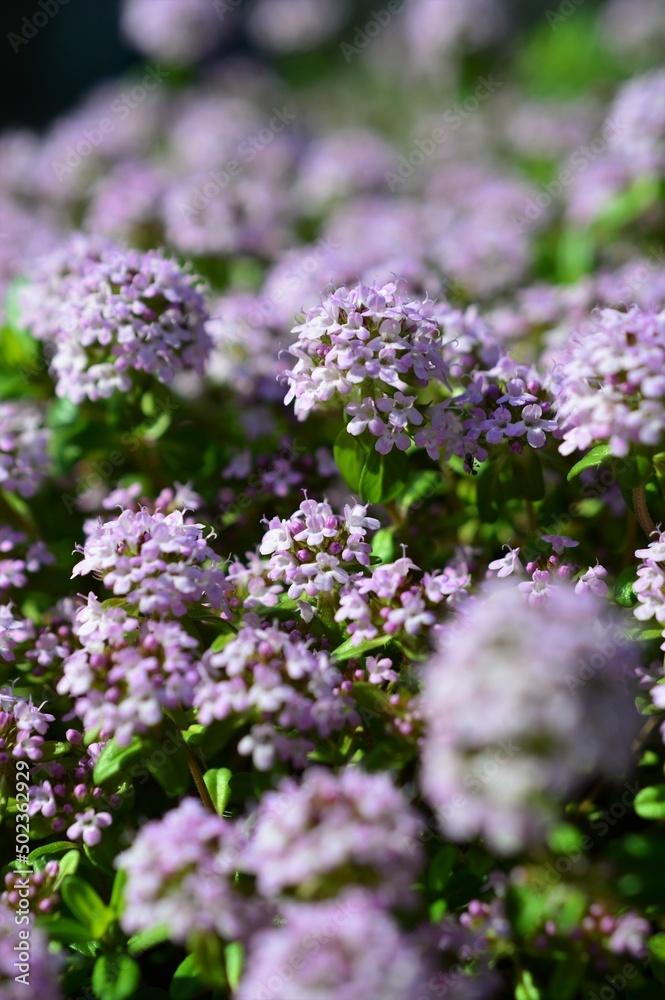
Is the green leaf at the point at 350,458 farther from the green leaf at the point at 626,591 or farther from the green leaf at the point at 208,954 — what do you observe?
the green leaf at the point at 208,954

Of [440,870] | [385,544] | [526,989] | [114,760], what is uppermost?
[114,760]

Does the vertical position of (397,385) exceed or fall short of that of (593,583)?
it exceeds it

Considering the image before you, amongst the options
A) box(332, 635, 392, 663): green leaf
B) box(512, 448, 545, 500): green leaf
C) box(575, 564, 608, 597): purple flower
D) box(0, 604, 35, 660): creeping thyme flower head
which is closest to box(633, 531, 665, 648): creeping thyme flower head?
box(575, 564, 608, 597): purple flower

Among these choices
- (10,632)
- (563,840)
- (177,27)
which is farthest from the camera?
(177,27)

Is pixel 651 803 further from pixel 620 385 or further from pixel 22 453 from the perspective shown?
pixel 22 453

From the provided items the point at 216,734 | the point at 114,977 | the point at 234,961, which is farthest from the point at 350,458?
the point at 114,977

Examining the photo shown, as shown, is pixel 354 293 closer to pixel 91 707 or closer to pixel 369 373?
pixel 369 373

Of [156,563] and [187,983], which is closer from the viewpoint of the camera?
[187,983]

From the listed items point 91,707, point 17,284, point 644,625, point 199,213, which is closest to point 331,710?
point 91,707
